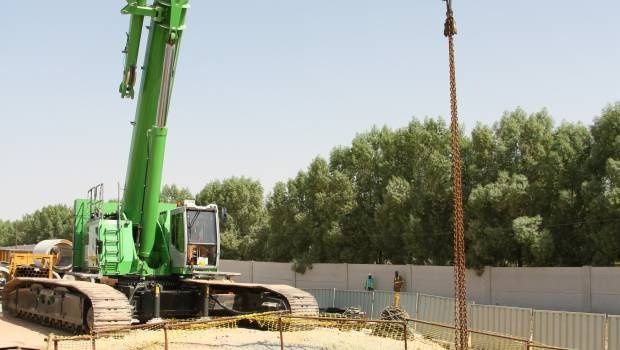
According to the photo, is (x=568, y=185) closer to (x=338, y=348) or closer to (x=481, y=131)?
(x=481, y=131)

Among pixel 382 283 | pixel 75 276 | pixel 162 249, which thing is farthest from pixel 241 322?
pixel 382 283

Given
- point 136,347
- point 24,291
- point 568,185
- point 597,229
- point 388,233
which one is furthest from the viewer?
point 388,233

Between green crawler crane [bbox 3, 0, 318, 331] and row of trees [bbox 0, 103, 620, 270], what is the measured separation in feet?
49.4

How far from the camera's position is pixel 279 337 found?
50.4ft

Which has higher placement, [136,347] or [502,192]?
[502,192]

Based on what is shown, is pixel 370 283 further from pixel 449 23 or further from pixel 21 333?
pixel 449 23

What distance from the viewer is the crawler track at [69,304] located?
1584 centimetres

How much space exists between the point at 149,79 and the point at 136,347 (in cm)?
646

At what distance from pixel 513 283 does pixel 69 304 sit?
19.5 metres

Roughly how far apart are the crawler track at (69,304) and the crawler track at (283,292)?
3014 mm

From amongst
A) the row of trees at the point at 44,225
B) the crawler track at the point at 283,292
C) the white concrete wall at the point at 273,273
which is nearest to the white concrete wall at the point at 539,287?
the crawler track at the point at 283,292

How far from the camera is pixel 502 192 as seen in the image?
33.8 meters

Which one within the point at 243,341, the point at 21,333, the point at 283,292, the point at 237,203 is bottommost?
the point at 21,333

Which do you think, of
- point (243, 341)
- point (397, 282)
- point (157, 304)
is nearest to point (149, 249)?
point (157, 304)
